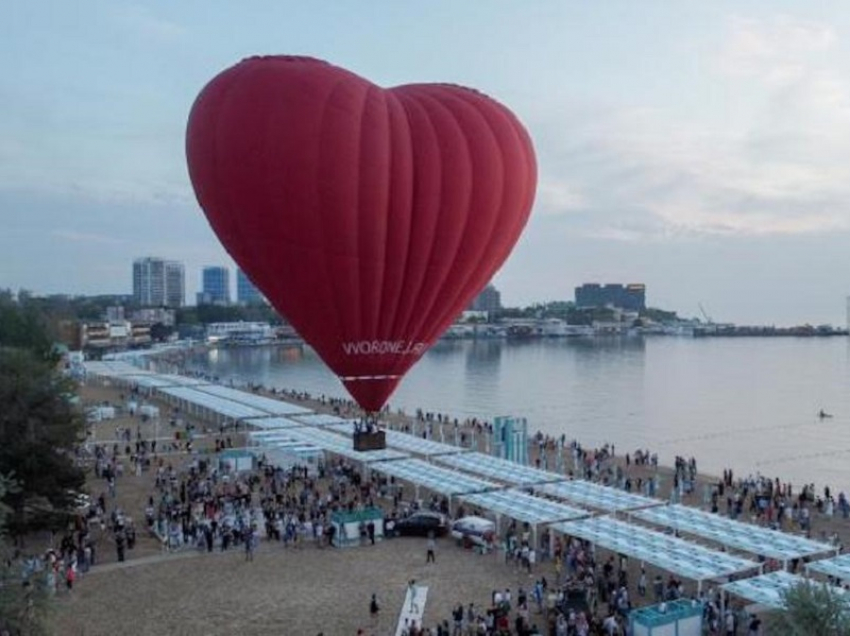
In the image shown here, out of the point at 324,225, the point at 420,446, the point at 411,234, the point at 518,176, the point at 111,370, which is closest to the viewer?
the point at 324,225

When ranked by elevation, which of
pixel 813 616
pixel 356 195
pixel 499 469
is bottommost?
pixel 499 469

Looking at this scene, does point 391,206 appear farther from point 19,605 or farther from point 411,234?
point 19,605

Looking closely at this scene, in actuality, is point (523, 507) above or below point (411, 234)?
below

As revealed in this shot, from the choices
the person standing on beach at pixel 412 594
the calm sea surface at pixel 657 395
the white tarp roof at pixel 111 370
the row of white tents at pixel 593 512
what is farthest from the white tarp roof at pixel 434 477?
the white tarp roof at pixel 111 370

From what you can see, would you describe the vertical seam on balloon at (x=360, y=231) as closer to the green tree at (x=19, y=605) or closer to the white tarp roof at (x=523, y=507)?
the green tree at (x=19, y=605)

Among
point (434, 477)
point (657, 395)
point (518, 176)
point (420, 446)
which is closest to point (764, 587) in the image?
point (518, 176)

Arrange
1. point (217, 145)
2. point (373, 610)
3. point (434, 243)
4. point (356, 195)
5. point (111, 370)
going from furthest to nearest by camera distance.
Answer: point (111, 370)
point (373, 610)
point (434, 243)
point (217, 145)
point (356, 195)
